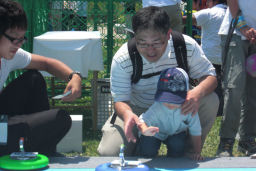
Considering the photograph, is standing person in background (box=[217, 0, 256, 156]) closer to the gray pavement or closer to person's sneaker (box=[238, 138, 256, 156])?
person's sneaker (box=[238, 138, 256, 156])

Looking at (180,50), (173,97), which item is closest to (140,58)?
(180,50)

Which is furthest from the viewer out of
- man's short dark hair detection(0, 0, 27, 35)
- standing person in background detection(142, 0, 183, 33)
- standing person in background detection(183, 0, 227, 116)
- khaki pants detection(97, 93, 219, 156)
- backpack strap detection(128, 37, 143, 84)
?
standing person in background detection(183, 0, 227, 116)

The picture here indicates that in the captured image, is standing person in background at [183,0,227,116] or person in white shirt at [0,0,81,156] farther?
standing person in background at [183,0,227,116]

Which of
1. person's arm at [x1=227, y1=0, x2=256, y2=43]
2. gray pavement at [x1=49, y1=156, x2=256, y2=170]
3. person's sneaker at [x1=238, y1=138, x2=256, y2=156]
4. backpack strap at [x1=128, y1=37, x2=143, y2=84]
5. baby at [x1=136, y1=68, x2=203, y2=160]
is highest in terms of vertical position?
person's arm at [x1=227, y1=0, x2=256, y2=43]

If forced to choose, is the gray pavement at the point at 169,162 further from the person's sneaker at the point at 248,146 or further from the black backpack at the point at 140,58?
the person's sneaker at the point at 248,146

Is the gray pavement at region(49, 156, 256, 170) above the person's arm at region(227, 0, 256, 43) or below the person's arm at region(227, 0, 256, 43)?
below

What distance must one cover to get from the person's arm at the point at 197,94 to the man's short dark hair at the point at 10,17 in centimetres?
97

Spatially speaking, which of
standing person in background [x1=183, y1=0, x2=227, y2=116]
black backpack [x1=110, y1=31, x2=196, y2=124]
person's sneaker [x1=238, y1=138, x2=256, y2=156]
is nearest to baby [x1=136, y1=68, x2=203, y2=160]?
black backpack [x1=110, y1=31, x2=196, y2=124]

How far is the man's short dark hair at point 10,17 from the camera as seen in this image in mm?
2182

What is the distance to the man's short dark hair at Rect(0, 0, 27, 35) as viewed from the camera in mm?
2182

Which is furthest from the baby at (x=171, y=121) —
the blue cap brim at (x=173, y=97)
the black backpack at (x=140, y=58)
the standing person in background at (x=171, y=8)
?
the standing person in background at (x=171, y=8)

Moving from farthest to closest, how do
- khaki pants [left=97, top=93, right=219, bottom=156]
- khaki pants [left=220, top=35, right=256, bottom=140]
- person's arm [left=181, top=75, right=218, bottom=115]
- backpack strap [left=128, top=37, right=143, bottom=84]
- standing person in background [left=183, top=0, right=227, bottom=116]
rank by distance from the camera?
standing person in background [left=183, top=0, right=227, bottom=116], khaki pants [left=220, top=35, right=256, bottom=140], khaki pants [left=97, top=93, right=219, bottom=156], backpack strap [left=128, top=37, right=143, bottom=84], person's arm [left=181, top=75, right=218, bottom=115]

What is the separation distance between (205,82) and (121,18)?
2.37m

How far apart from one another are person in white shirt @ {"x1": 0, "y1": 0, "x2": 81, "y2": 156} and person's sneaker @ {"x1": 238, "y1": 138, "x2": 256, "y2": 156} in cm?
144
